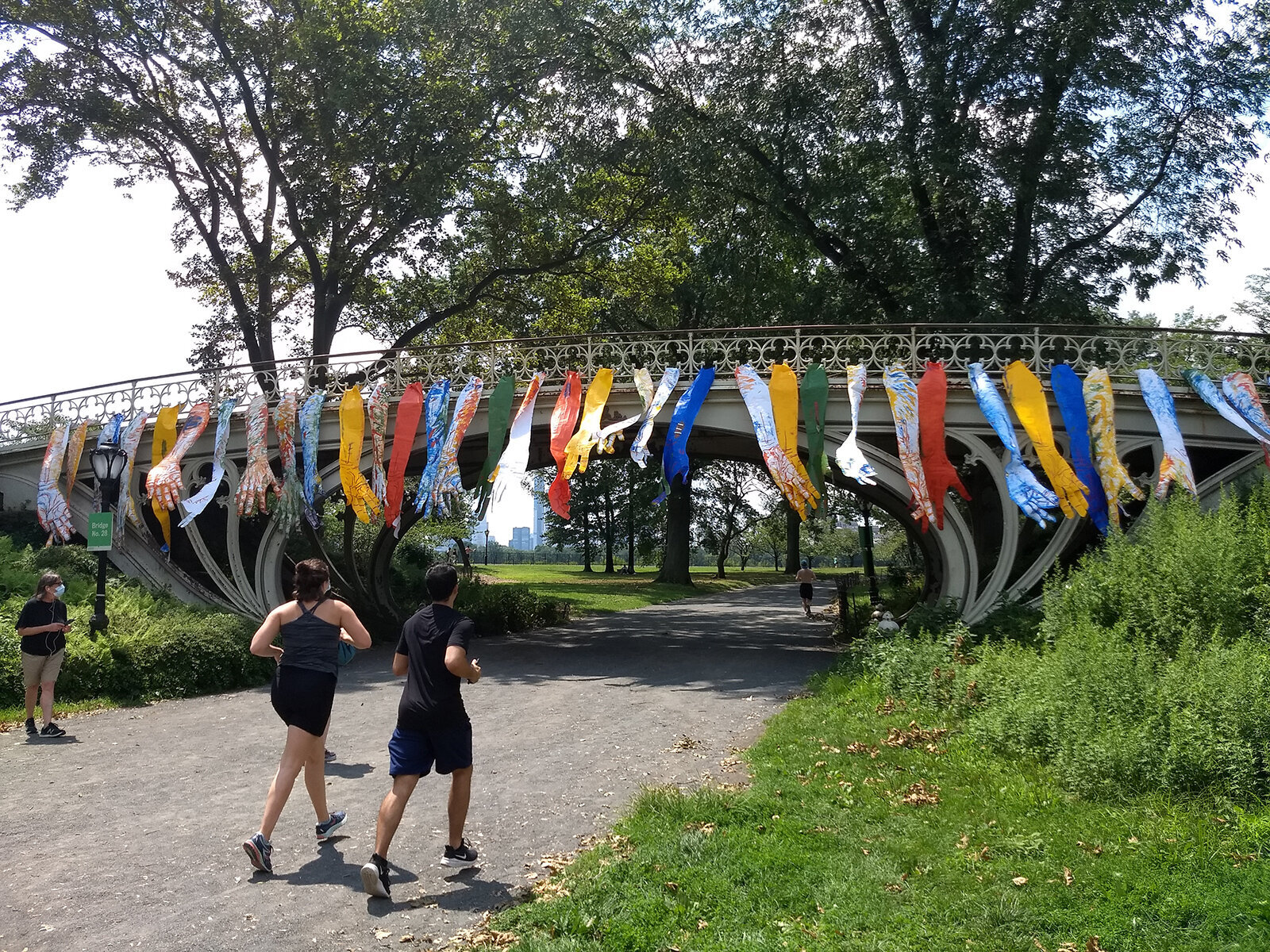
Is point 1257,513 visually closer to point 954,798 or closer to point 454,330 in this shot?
point 954,798

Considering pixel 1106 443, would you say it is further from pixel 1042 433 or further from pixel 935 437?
pixel 935 437

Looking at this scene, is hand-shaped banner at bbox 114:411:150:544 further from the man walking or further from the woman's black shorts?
the man walking

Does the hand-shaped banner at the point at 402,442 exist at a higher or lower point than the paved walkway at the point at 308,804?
higher

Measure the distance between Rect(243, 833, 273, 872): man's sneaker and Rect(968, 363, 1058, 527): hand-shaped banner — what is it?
1213 cm

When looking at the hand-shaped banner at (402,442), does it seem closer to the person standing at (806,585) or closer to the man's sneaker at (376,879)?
the person standing at (806,585)

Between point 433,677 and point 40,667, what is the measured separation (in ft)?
22.8

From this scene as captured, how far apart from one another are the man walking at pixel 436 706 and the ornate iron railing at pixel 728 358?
1155cm

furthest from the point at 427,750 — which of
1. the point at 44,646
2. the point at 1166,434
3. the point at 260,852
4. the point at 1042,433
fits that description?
the point at 1166,434

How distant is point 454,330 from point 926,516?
19.5 meters

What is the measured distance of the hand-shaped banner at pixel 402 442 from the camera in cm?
1753

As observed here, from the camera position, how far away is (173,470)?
18328 mm

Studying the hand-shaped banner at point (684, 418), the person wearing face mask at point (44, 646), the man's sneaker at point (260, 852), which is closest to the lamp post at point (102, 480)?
the person wearing face mask at point (44, 646)

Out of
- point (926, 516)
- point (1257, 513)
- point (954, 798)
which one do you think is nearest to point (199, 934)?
point (954, 798)

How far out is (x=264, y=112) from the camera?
25125 mm
